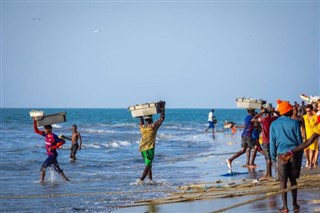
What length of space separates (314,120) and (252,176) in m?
1.85

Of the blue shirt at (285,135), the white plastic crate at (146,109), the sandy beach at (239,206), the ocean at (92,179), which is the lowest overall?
the ocean at (92,179)

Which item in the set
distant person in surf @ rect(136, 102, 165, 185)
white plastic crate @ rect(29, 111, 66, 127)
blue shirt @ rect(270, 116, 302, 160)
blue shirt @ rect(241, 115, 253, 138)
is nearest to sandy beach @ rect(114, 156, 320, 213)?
blue shirt @ rect(270, 116, 302, 160)

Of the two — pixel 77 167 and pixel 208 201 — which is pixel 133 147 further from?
pixel 208 201

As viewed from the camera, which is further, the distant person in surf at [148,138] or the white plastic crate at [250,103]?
the white plastic crate at [250,103]

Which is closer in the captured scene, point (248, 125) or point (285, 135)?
point (285, 135)

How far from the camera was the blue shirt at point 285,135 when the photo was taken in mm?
8977

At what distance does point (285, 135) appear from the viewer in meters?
9.00

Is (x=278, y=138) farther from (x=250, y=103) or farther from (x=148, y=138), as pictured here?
(x=250, y=103)

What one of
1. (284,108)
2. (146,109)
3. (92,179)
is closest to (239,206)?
(284,108)

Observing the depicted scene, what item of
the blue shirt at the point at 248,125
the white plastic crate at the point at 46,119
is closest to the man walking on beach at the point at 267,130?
the blue shirt at the point at 248,125

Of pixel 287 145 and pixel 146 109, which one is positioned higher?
pixel 146 109

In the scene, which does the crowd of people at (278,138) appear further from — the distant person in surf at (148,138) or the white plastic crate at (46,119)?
the white plastic crate at (46,119)

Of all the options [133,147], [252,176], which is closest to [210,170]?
[252,176]

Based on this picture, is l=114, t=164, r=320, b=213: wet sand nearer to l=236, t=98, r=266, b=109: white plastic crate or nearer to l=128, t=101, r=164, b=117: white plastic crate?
l=128, t=101, r=164, b=117: white plastic crate
